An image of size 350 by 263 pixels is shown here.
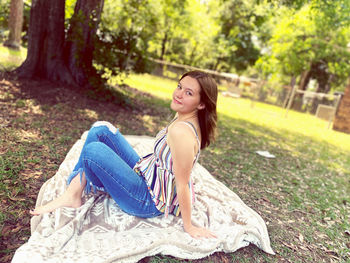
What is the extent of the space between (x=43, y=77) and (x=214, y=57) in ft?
83.7

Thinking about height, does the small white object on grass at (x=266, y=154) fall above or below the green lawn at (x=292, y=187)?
above

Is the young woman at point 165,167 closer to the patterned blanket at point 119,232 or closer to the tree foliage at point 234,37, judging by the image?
the patterned blanket at point 119,232

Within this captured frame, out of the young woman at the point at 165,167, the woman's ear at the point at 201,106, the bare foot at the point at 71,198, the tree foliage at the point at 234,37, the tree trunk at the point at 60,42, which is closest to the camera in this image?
the young woman at the point at 165,167

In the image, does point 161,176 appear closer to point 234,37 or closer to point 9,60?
point 9,60

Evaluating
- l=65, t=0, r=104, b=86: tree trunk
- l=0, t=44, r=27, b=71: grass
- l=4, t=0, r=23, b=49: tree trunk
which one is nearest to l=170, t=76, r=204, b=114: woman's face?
l=65, t=0, r=104, b=86: tree trunk

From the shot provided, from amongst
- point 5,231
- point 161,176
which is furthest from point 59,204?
point 161,176

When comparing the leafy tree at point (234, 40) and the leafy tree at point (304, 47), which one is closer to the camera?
the leafy tree at point (304, 47)

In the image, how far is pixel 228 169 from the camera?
4711 millimetres

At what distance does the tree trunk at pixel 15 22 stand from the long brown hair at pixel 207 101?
11.9 m

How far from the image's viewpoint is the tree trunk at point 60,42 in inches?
233

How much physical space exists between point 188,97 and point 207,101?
16 centimetres

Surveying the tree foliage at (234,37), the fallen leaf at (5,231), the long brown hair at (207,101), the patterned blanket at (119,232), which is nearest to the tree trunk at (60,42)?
the tree foliage at (234,37)

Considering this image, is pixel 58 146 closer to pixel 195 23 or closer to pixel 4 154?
pixel 4 154

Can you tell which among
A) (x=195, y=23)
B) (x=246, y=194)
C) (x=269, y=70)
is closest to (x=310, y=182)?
(x=246, y=194)
